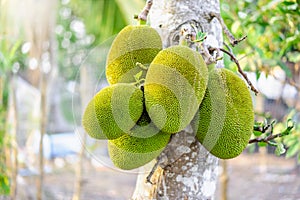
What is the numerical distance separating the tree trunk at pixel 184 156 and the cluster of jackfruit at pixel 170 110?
0.03 metres

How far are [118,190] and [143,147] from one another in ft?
8.35

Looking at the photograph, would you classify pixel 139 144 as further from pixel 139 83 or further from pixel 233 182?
pixel 233 182

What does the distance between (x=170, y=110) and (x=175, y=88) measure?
0.02 meters

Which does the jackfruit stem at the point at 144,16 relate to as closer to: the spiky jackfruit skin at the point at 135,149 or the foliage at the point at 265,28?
the spiky jackfruit skin at the point at 135,149

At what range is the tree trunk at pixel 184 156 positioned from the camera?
19.6 inches

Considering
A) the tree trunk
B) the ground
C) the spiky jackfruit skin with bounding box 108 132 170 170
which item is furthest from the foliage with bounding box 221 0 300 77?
the ground

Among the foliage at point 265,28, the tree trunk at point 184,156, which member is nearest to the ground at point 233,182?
the foliage at point 265,28

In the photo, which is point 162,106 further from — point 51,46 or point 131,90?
point 51,46

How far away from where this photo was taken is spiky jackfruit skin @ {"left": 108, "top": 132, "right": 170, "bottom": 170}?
455 mm

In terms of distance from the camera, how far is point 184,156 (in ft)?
1.63

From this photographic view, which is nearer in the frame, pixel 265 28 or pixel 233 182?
pixel 265 28

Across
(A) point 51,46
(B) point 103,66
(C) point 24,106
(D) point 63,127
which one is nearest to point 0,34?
(A) point 51,46

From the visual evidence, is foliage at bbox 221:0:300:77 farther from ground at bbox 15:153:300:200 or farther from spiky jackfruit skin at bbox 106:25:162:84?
ground at bbox 15:153:300:200

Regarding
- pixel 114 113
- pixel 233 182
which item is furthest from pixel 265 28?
pixel 233 182
